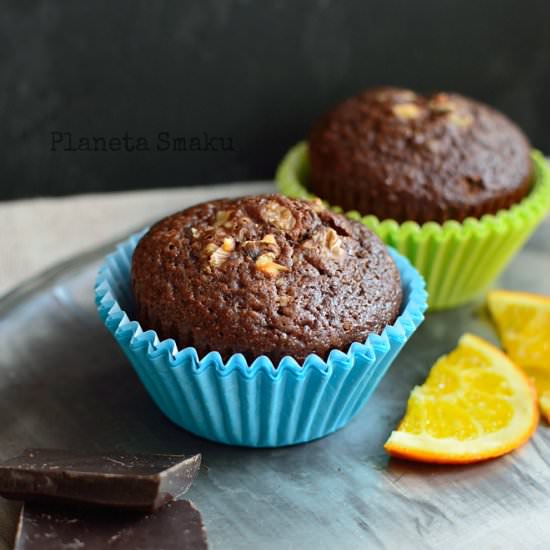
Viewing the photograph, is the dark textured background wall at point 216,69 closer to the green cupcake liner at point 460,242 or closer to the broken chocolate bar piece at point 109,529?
the green cupcake liner at point 460,242

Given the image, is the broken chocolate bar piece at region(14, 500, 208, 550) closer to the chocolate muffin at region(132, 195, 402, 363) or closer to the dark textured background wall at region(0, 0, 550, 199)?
the chocolate muffin at region(132, 195, 402, 363)

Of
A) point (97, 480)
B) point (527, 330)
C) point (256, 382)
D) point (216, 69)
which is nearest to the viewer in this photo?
point (97, 480)

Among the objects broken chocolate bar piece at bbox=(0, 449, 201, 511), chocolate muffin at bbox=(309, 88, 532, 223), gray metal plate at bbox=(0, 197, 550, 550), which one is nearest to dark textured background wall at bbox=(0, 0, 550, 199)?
chocolate muffin at bbox=(309, 88, 532, 223)

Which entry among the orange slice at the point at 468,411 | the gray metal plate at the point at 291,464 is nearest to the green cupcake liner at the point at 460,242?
the gray metal plate at the point at 291,464

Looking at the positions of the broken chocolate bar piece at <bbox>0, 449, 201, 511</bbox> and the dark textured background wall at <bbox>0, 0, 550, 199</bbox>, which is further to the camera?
the dark textured background wall at <bbox>0, 0, 550, 199</bbox>

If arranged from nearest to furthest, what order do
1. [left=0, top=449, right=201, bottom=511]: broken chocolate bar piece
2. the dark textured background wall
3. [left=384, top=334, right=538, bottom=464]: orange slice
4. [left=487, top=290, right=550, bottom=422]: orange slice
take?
[left=0, top=449, right=201, bottom=511]: broken chocolate bar piece, [left=384, top=334, right=538, bottom=464]: orange slice, [left=487, top=290, right=550, bottom=422]: orange slice, the dark textured background wall

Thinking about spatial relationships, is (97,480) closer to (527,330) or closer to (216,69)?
(527,330)

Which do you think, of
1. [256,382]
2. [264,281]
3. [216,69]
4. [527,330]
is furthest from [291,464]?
[216,69]
